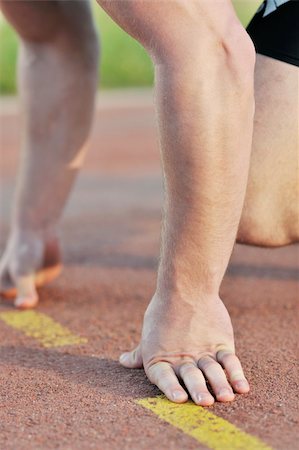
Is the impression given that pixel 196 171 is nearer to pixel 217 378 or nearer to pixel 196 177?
pixel 196 177

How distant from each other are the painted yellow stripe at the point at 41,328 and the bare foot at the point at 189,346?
0.53 m

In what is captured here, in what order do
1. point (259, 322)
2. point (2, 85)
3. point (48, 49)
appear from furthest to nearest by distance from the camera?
1. point (2, 85)
2. point (48, 49)
3. point (259, 322)

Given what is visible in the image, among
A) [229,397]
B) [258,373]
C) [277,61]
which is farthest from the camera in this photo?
[277,61]

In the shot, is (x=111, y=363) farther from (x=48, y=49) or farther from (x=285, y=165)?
(x=48, y=49)

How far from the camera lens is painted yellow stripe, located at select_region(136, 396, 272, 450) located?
1.91 metres

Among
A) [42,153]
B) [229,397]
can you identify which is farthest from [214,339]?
[42,153]

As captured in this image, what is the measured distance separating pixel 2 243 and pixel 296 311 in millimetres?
1730

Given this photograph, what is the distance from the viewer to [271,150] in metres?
2.62

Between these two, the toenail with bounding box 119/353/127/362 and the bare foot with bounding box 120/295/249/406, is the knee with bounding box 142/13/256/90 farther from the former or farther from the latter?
the toenail with bounding box 119/353/127/362

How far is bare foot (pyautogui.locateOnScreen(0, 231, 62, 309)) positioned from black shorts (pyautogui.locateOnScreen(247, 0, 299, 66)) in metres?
1.17

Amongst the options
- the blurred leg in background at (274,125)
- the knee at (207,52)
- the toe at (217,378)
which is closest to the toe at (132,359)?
the toe at (217,378)

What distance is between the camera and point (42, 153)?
340 centimetres

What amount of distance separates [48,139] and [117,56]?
578 inches

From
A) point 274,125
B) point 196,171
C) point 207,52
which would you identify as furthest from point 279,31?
point 196,171
